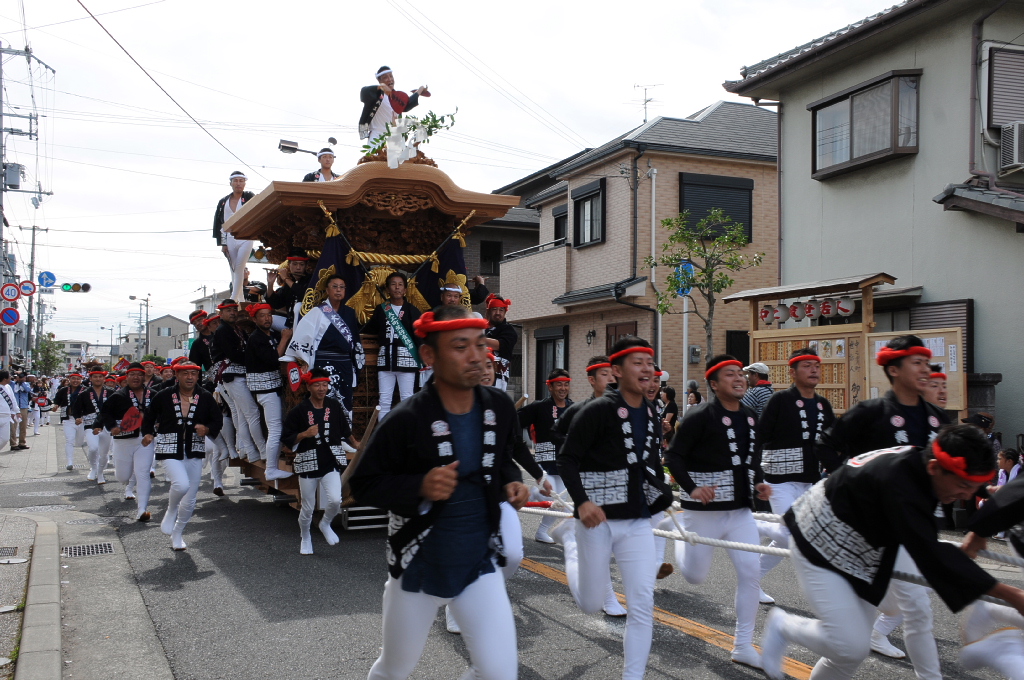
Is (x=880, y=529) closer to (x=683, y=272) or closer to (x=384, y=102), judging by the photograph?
(x=384, y=102)

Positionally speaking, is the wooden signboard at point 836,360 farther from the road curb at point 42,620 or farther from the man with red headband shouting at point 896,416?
the road curb at point 42,620

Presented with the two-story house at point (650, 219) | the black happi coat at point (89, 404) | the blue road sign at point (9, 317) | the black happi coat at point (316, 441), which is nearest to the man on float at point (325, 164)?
the black happi coat at point (316, 441)

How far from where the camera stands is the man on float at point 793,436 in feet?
23.3

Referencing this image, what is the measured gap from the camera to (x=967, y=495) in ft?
11.8

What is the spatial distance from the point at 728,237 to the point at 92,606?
14.4 meters

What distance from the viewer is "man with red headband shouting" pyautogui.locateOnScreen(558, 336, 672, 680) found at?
16.1ft

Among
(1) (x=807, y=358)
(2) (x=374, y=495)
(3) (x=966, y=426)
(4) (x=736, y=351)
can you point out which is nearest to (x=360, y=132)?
(1) (x=807, y=358)

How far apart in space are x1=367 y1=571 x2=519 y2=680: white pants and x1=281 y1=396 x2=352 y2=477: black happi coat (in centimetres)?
531

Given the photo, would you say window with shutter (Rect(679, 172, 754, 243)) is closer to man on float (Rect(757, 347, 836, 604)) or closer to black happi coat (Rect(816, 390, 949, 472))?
man on float (Rect(757, 347, 836, 604))

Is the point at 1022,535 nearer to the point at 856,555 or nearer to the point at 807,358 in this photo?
the point at 856,555

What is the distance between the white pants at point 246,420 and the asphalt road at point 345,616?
1.29 m

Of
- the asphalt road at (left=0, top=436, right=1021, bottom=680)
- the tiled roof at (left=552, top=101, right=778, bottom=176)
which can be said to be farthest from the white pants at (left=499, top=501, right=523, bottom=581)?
the tiled roof at (left=552, top=101, right=778, bottom=176)

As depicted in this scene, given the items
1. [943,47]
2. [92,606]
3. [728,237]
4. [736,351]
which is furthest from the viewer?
[736,351]

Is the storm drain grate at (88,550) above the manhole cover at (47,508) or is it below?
above
